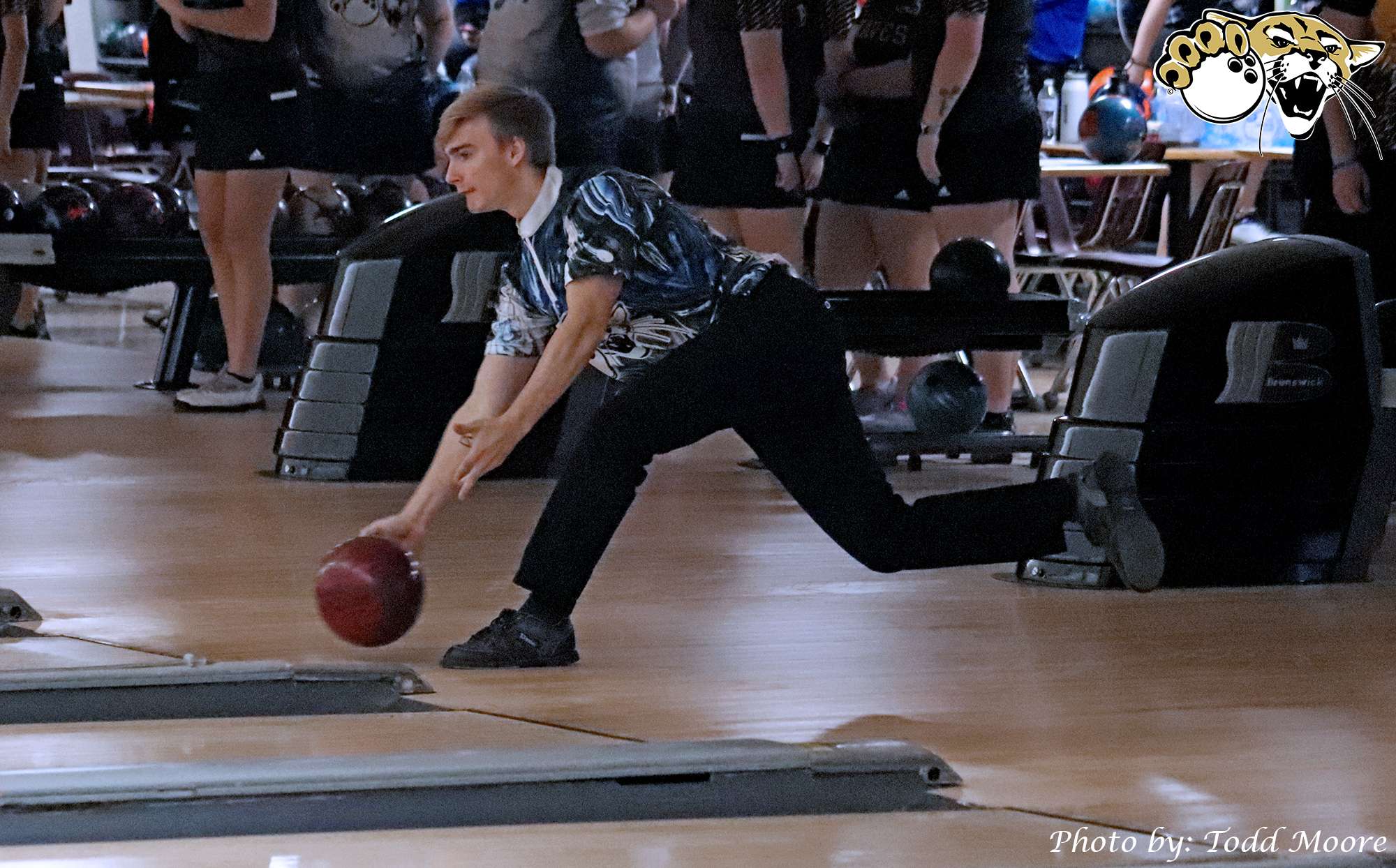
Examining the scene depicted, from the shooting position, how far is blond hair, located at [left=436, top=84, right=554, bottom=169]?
2965 mm

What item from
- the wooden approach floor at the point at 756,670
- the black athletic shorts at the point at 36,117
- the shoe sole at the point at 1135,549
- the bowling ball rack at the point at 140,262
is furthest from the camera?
the black athletic shorts at the point at 36,117

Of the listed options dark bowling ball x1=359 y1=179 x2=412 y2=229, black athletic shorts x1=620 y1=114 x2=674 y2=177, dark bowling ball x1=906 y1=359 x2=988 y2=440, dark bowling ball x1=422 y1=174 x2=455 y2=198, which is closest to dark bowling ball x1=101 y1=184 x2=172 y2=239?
dark bowling ball x1=359 y1=179 x2=412 y2=229

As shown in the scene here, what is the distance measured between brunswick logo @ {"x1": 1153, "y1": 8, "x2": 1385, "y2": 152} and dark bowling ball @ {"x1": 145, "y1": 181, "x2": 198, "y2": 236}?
3.29 metres

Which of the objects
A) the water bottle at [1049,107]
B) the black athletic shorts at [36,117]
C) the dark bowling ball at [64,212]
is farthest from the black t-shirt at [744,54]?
the water bottle at [1049,107]

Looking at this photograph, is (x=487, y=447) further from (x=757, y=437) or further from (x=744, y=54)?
(x=744, y=54)

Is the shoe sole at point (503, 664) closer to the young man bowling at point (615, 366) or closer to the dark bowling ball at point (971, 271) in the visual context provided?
the young man bowling at point (615, 366)

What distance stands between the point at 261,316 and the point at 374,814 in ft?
13.1

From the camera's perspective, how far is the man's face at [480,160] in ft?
9.73

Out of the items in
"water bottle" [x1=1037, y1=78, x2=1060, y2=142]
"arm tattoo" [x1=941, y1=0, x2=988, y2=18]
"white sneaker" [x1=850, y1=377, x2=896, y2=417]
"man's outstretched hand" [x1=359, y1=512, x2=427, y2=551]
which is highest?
"arm tattoo" [x1=941, y1=0, x2=988, y2=18]

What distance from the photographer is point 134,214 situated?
271 inches

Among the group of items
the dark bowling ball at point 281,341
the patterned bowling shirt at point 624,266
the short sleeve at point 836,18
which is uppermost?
the patterned bowling shirt at point 624,266

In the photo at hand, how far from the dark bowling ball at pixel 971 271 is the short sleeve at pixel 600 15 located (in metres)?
0.98

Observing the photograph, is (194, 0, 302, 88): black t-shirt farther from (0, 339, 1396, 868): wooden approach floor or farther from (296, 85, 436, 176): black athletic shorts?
(0, 339, 1396, 868): wooden approach floor

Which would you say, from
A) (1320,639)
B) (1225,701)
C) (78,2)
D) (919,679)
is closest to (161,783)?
(919,679)
